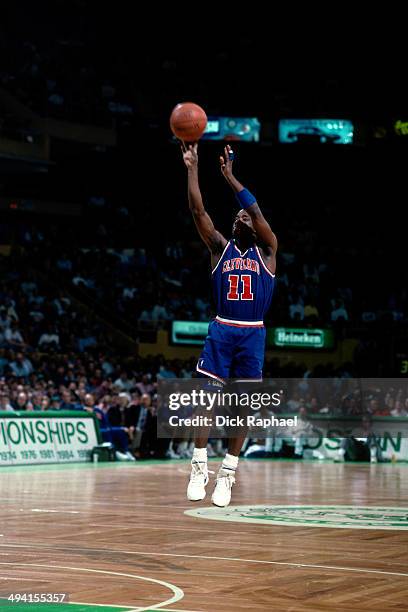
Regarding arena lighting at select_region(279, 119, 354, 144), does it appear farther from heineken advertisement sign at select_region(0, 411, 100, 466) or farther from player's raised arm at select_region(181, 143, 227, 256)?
player's raised arm at select_region(181, 143, 227, 256)

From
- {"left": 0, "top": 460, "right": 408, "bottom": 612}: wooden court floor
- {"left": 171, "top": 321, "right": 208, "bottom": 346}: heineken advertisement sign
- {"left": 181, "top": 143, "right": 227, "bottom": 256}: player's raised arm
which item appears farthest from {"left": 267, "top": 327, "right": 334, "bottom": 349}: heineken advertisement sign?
{"left": 181, "top": 143, "right": 227, "bottom": 256}: player's raised arm

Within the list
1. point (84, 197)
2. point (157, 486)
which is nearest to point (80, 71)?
point (84, 197)

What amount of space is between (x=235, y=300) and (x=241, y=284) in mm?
155

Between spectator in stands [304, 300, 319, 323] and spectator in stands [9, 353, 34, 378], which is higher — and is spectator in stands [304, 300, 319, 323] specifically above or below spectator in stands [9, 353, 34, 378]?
above

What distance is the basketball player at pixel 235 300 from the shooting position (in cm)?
943

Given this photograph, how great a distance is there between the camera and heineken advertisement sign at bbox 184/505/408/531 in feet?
38.1

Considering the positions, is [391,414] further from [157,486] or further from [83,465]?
[157,486]

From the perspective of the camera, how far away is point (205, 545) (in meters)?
9.76

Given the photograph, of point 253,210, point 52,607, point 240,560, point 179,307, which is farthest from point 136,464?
point 52,607

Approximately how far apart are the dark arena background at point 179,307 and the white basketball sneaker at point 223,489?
0.42 metres

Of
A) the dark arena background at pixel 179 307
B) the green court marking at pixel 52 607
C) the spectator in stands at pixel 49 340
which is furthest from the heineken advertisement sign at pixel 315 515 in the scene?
the spectator in stands at pixel 49 340

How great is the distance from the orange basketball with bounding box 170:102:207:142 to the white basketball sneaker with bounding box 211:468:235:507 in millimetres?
2912

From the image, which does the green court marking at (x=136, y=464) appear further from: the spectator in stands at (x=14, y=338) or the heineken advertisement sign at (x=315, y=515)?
the heineken advertisement sign at (x=315, y=515)

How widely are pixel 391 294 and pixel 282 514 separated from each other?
24.6 meters
